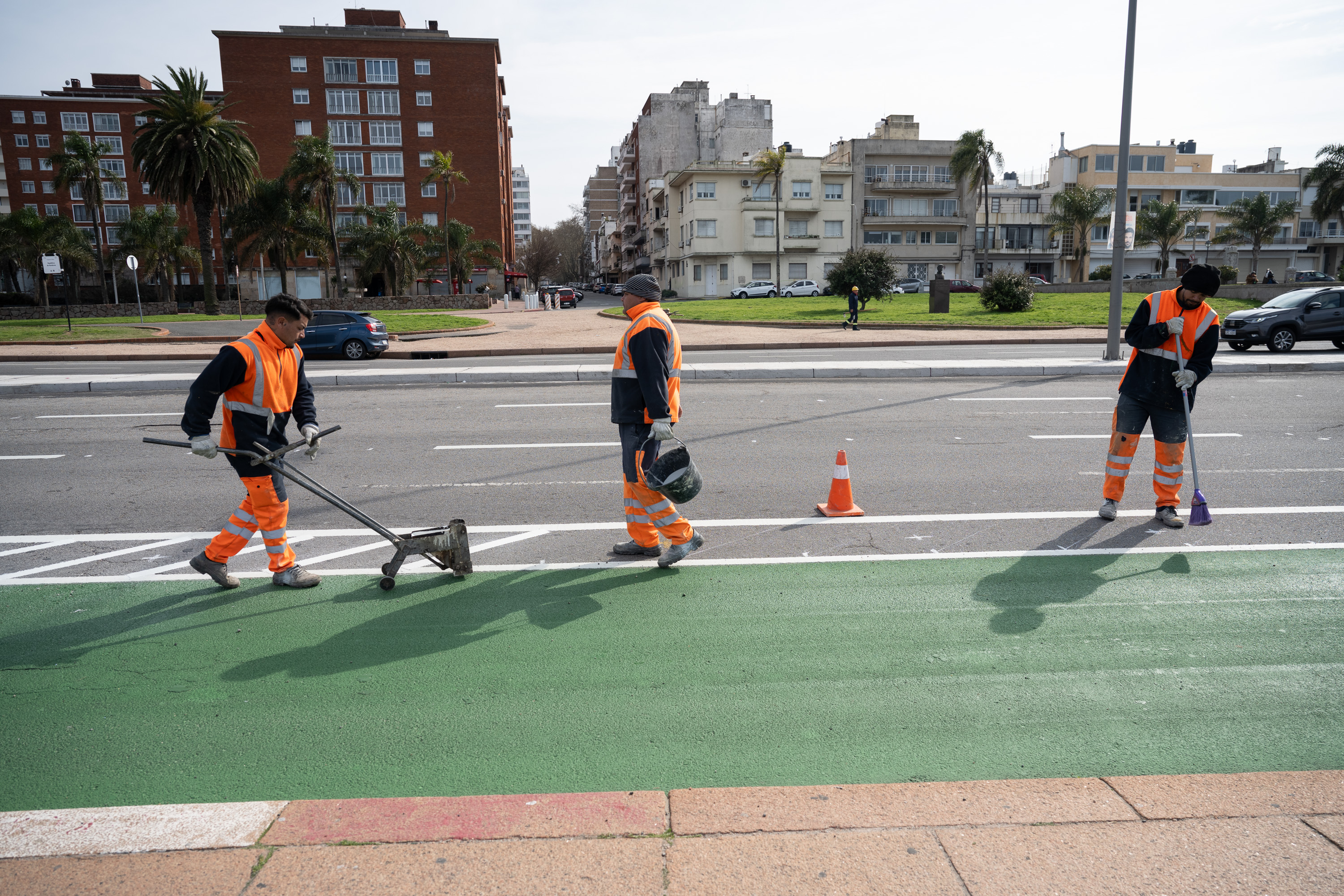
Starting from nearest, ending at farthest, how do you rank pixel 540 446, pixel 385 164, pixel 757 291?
pixel 540 446
pixel 757 291
pixel 385 164

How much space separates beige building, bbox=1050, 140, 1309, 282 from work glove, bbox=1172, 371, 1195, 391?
74481 mm

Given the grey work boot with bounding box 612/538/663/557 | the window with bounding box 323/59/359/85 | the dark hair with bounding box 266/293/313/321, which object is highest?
the window with bounding box 323/59/359/85

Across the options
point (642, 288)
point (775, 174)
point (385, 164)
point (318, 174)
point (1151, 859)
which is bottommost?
point (1151, 859)

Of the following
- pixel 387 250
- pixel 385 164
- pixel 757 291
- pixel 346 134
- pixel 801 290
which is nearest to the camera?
pixel 387 250

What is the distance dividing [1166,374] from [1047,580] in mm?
2146

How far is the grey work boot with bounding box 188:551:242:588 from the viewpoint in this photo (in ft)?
16.6

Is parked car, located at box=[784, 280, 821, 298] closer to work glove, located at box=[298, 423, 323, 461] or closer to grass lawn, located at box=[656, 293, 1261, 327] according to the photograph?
grass lawn, located at box=[656, 293, 1261, 327]

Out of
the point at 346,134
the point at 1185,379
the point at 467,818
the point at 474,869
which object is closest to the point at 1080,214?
the point at 346,134

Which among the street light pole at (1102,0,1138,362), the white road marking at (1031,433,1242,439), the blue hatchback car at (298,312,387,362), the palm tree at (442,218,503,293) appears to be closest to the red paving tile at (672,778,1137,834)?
the white road marking at (1031,433,1242,439)

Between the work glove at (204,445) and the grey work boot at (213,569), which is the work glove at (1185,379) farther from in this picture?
the grey work boot at (213,569)

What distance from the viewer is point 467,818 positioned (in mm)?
2811

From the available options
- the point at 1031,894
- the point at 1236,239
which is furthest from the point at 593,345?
the point at 1236,239

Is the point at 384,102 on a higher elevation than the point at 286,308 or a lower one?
higher

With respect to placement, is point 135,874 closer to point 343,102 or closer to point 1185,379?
point 1185,379
